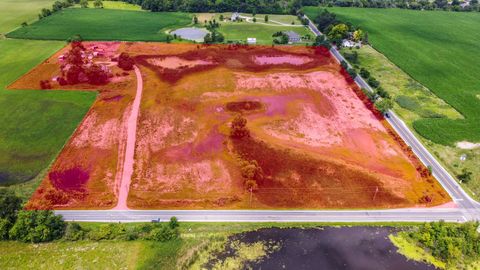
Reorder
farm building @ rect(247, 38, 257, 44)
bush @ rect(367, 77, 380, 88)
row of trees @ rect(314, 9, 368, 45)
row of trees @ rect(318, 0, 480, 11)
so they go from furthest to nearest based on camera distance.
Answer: row of trees @ rect(318, 0, 480, 11) < farm building @ rect(247, 38, 257, 44) < row of trees @ rect(314, 9, 368, 45) < bush @ rect(367, 77, 380, 88)

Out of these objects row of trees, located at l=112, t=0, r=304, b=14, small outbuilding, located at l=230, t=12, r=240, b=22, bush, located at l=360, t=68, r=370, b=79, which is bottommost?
bush, located at l=360, t=68, r=370, b=79

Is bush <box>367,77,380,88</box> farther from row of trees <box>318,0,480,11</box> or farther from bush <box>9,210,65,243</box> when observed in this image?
row of trees <box>318,0,480,11</box>

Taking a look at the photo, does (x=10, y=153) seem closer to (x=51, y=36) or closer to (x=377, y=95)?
(x=51, y=36)

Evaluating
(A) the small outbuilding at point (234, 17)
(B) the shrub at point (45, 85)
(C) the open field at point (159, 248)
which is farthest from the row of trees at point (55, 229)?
(A) the small outbuilding at point (234, 17)

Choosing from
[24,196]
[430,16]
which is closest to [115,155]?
[24,196]

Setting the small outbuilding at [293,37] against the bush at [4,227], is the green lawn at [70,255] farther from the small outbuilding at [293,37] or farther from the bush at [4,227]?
the small outbuilding at [293,37]

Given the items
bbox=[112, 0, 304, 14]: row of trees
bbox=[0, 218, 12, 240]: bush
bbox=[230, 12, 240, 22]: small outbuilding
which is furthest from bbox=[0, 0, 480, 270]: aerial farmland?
bbox=[112, 0, 304, 14]: row of trees
